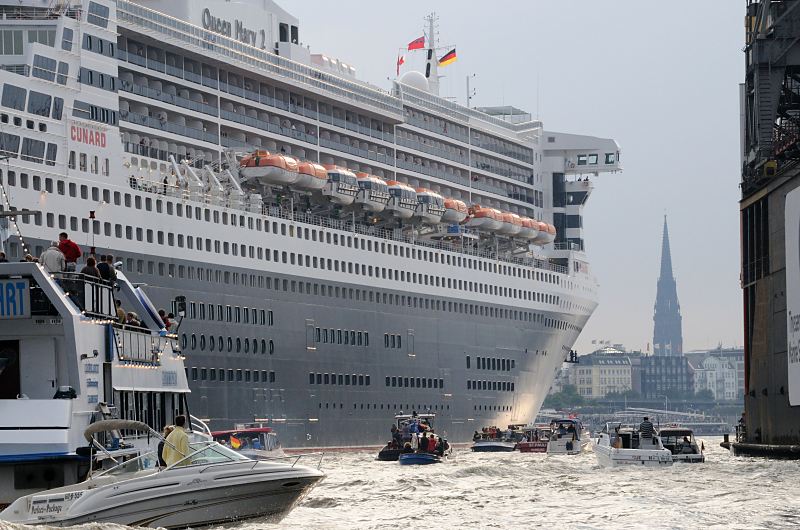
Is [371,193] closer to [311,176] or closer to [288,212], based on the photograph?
[311,176]

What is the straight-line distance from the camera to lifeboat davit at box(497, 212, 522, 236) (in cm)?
8138

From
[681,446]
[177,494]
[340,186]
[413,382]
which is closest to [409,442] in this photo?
[681,446]

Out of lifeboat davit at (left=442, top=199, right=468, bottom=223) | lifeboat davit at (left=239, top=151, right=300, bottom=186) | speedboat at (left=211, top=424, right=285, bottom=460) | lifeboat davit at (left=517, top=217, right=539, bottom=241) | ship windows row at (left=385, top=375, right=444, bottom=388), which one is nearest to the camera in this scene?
speedboat at (left=211, top=424, right=285, bottom=460)

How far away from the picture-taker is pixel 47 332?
2098cm

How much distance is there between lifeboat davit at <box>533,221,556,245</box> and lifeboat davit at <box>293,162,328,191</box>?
21.4 metres

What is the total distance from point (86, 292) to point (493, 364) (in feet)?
189

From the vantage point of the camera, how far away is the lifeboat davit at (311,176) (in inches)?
2537

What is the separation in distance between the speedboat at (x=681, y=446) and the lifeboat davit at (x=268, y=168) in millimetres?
19951

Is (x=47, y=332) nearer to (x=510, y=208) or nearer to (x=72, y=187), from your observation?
(x=72, y=187)

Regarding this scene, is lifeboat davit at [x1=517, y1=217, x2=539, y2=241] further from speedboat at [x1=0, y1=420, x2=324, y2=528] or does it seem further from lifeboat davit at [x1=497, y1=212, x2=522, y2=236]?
speedboat at [x1=0, y1=420, x2=324, y2=528]

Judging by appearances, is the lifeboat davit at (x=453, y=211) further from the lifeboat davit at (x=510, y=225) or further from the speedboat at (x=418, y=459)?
the speedboat at (x=418, y=459)

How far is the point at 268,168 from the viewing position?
62500mm

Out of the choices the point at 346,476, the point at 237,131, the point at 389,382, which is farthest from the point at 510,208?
the point at 346,476

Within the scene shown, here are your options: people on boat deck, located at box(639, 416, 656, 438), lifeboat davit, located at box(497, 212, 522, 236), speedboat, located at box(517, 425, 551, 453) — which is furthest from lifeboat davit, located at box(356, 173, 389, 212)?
people on boat deck, located at box(639, 416, 656, 438)
